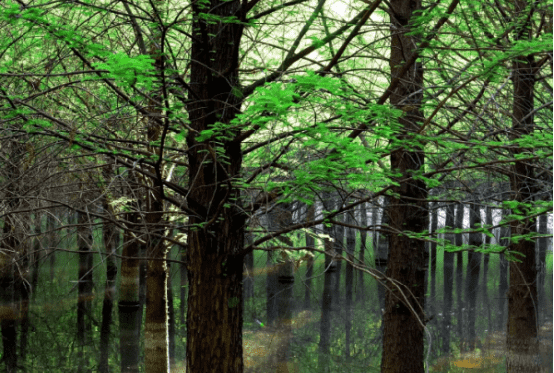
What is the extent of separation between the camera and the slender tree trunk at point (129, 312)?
16266 millimetres

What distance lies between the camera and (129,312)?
20.0 m

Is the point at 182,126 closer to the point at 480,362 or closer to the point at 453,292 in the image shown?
the point at 480,362

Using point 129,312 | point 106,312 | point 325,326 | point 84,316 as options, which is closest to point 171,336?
point 129,312

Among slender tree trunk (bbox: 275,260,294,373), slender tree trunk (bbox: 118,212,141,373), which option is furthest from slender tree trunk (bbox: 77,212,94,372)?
slender tree trunk (bbox: 275,260,294,373)

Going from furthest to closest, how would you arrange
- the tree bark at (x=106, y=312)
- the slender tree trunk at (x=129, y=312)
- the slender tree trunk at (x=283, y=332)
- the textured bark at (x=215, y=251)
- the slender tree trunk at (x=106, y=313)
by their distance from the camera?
the slender tree trunk at (x=129, y=312), the slender tree trunk at (x=283, y=332), the slender tree trunk at (x=106, y=313), the tree bark at (x=106, y=312), the textured bark at (x=215, y=251)

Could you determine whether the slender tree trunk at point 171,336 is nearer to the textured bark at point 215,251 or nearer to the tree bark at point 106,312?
the tree bark at point 106,312

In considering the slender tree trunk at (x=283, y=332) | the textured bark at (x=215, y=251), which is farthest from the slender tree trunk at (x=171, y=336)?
the textured bark at (x=215, y=251)

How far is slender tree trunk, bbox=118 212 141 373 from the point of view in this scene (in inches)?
640

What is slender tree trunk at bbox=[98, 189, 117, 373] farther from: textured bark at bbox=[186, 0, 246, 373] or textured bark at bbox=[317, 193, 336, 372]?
textured bark at bbox=[317, 193, 336, 372]

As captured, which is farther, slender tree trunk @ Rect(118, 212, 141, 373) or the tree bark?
slender tree trunk @ Rect(118, 212, 141, 373)

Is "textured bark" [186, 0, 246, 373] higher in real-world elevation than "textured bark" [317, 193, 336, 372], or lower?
higher

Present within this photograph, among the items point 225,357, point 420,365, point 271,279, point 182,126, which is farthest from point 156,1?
point 271,279

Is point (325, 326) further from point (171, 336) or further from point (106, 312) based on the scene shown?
point (106, 312)

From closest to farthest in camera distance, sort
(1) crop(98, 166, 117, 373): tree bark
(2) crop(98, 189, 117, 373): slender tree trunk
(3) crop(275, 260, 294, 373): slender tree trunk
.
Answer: (1) crop(98, 166, 117, 373): tree bark < (2) crop(98, 189, 117, 373): slender tree trunk < (3) crop(275, 260, 294, 373): slender tree trunk
